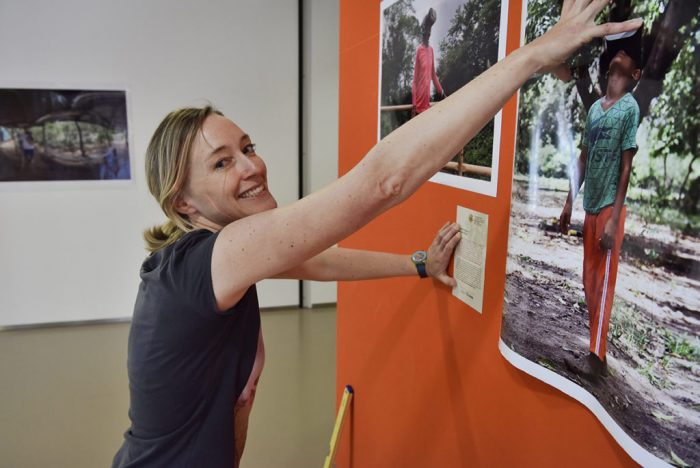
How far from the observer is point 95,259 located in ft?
14.2

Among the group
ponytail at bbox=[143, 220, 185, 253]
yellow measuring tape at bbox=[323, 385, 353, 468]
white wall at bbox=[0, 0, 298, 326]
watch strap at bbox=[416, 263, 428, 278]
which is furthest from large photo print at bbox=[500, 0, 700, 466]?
white wall at bbox=[0, 0, 298, 326]

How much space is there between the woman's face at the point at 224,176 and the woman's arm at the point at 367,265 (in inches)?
12.5

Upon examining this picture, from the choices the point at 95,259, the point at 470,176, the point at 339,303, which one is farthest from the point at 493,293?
the point at 95,259

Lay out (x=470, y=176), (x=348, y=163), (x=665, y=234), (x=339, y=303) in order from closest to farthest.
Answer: (x=665, y=234)
(x=470, y=176)
(x=348, y=163)
(x=339, y=303)

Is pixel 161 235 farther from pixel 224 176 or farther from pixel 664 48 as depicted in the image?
pixel 664 48

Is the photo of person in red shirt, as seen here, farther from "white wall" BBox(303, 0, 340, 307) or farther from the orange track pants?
"white wall" BBox(303, 0, 340, 307)

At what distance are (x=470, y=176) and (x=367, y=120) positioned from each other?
607mm

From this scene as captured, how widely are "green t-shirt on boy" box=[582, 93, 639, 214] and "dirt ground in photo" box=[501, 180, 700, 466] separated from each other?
0.13ft

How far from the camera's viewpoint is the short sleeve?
66 centimetres

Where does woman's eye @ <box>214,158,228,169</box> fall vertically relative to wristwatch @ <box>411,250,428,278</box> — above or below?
above

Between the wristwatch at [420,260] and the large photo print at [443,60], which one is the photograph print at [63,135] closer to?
the large photo print at [443,60]

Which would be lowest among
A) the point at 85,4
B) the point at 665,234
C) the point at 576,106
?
the point at 665,234

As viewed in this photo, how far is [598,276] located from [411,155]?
13.1 inches

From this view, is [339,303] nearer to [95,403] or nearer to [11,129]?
[95,403]
